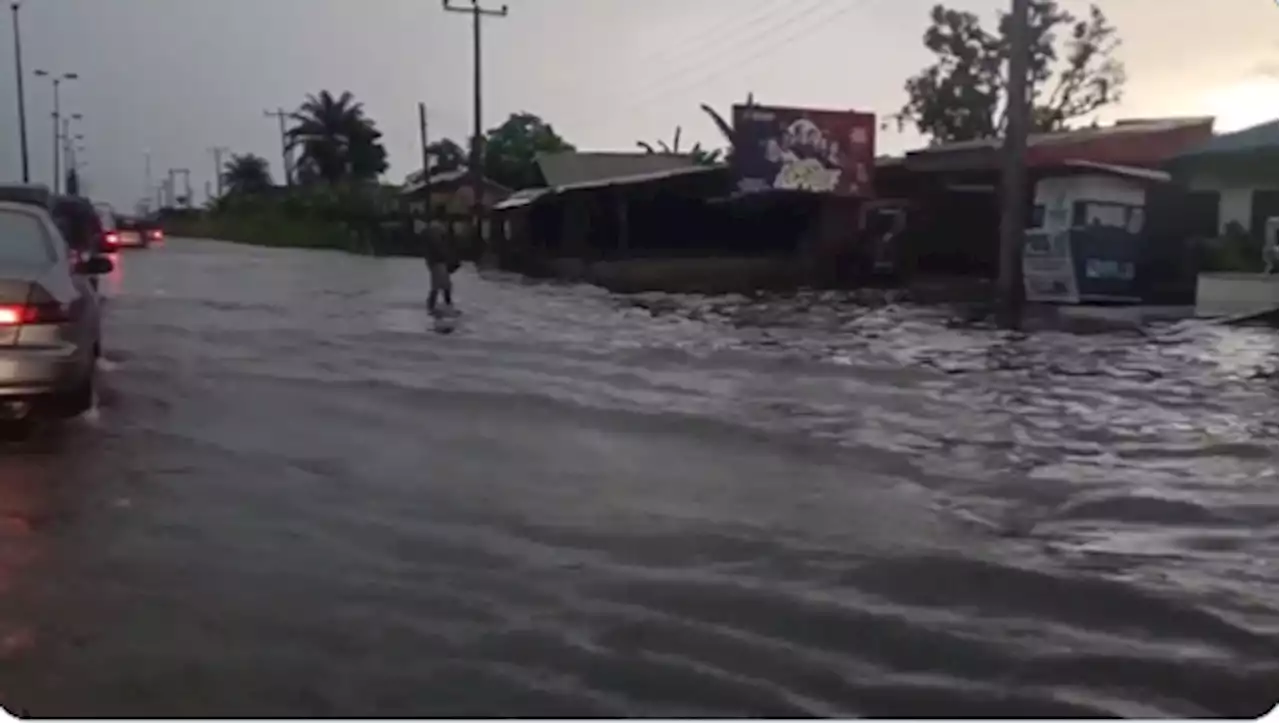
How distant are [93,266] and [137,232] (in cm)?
4136

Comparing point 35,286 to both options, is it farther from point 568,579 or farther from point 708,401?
point 708,401

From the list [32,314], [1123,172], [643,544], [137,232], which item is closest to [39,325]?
[32,314]

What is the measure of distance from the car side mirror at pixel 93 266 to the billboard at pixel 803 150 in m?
23.9

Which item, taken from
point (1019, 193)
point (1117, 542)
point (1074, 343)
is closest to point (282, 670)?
point (1117, 542)

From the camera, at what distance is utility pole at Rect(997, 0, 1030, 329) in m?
20.0

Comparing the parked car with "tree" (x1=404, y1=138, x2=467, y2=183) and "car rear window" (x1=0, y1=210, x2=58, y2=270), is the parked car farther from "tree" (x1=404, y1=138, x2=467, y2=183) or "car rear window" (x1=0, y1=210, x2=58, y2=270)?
"tree" (x1=404, y1=138, x2=467, y2=183)

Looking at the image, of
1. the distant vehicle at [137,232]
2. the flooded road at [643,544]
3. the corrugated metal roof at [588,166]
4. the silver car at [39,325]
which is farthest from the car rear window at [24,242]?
the distant vehicle at [137,232]

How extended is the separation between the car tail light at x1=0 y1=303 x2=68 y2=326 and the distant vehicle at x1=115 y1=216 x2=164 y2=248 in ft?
136

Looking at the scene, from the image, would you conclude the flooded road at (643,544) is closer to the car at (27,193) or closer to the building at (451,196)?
the car at (27,193)

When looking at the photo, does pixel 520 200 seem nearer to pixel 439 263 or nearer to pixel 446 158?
pixel 446 158

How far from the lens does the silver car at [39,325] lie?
7.80 metres

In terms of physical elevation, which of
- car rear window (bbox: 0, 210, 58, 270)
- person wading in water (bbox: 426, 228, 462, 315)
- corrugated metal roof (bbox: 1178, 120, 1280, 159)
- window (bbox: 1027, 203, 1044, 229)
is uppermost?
corrugated metal roof (bbox: 1178, 120, 1280, 159)

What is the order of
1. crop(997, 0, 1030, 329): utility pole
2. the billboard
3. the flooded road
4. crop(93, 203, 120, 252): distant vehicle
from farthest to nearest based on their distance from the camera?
the billboard
crop(93, 203, 120, 252): distant vehicle
crop(997, 0, 1030, 329): utility pole
the flooded road

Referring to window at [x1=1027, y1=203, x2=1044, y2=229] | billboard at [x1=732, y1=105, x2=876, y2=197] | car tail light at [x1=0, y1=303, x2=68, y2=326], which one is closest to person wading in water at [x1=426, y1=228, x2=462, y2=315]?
window at [x1=1027, y1=203, x2=1044, y2=229]
